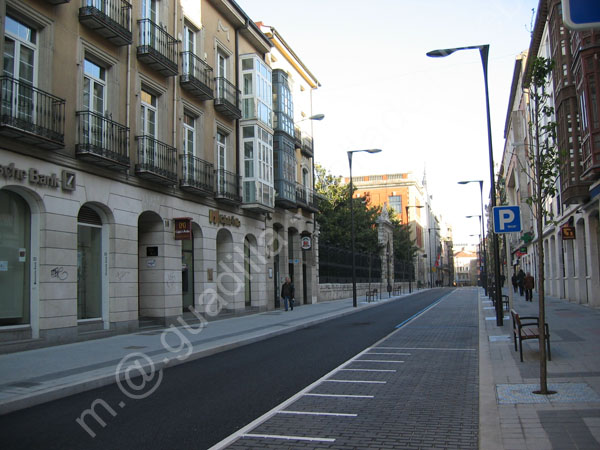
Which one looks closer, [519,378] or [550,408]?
[550,408]

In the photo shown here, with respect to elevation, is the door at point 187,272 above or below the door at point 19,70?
below

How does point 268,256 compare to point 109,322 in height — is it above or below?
above

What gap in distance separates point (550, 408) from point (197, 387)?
17.2 feet

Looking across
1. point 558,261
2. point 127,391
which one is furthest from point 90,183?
point 558,261

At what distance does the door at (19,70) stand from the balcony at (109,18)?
5.78 ft

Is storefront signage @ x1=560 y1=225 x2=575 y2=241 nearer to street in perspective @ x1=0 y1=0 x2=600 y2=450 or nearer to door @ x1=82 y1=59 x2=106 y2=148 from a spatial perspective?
street in perspective @ x1=0 y1=0 x2=600 y2=450

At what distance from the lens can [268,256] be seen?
97.1 feet

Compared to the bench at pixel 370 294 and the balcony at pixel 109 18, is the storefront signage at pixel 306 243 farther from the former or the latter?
the balcony at pixel 109 18

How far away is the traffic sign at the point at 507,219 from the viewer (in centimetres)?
1280

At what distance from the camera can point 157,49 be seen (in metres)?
19.2

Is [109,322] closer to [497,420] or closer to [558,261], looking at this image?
[497,420]

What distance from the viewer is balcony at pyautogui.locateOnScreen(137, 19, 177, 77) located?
59.7 ft

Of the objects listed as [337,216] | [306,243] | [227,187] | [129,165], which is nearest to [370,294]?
[306,243]

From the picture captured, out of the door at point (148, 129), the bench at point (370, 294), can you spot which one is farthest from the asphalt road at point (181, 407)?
the bench at point (370, 294)
